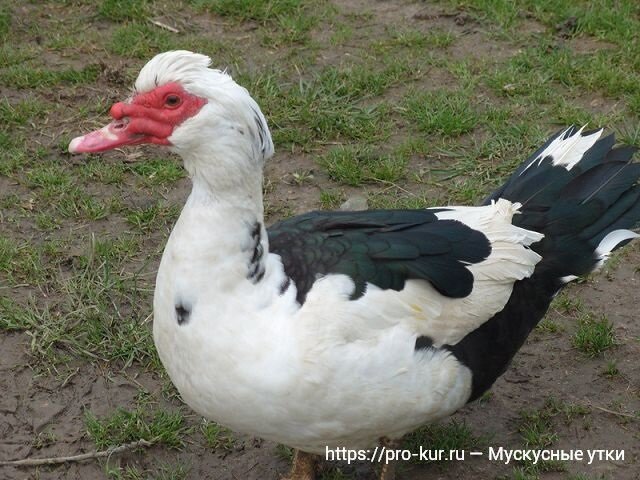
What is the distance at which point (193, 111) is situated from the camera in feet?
10.9

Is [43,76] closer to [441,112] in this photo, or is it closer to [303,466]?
[441,112]

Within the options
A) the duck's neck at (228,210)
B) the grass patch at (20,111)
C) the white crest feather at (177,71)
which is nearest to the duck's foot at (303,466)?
the duck's neck at (228,210)

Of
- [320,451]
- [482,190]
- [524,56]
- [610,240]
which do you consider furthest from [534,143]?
[320,451]

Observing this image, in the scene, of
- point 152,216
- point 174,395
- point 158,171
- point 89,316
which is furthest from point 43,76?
point 174,395

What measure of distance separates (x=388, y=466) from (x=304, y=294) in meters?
0.90

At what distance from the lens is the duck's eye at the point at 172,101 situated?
3.33 m

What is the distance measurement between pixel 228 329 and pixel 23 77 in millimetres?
3777

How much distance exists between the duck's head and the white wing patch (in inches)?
61.3

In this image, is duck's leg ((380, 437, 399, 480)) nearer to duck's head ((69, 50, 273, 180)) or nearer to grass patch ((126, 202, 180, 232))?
duck's head ((69, 50, 273, 180))

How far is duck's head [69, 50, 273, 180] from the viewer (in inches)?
131

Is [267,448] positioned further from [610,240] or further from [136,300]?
[610,240]

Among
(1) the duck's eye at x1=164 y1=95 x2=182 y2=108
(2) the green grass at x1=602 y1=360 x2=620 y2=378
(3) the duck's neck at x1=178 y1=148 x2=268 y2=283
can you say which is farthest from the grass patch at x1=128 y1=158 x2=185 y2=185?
(2) the green grass at x1=602 y1=360 x2=620 y2=378

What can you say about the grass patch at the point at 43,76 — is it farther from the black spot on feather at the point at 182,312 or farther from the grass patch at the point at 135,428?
the black spot on feather at the point at 182,312

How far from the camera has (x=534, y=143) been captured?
6.01 m
